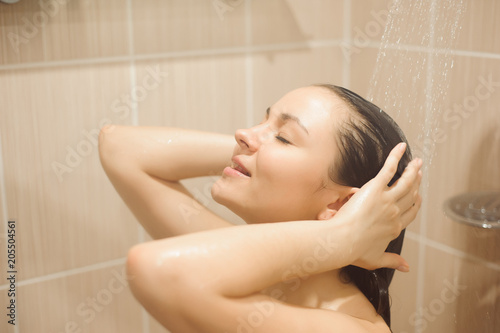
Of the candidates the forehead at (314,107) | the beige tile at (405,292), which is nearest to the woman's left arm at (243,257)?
the forehead at (314,107)

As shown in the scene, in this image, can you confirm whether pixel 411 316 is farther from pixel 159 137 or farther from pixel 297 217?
pixel 159 137

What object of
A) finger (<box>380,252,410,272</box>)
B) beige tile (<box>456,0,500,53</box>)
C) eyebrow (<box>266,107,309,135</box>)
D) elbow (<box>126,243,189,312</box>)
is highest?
beige tile (<box>456,0,500,53</box>)

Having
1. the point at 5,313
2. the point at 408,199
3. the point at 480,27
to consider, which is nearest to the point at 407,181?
the point at 408,199

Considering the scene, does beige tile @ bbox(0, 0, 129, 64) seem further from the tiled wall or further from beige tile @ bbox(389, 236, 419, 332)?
beige tile @ bbox(389, 236, 419, 332)

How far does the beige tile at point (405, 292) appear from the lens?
134 centimetres

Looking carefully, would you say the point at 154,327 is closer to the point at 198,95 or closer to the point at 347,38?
the point at 198,95

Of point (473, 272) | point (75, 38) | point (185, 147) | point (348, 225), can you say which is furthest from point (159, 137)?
point (473, 272)

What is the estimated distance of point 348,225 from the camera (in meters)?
0.87

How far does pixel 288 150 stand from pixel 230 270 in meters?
0.24

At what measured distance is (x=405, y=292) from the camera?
1.36m

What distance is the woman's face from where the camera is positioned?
93 centimetres

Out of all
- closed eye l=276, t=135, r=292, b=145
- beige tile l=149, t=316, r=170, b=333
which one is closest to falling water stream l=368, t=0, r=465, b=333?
closed eye l=276, t=135, r=292, b=145

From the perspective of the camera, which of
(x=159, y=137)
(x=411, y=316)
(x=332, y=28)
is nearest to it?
(x=159, y=137)

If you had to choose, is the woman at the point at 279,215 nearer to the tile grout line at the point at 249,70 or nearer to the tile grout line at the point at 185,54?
the tile grout line at the point at 185,54
